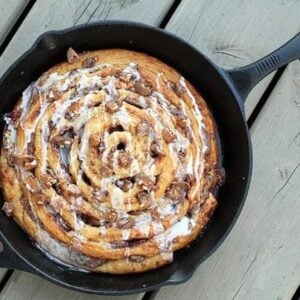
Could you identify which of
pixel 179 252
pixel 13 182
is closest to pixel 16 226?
pixel 13 182

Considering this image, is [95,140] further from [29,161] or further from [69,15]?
[69,15]

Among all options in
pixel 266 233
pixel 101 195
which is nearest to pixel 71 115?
pixel 101 195

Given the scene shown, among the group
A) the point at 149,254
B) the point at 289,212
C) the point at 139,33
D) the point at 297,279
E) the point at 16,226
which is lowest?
the point at 297,279

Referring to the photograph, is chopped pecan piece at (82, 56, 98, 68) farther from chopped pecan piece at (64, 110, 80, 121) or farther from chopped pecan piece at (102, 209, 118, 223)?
chopped pecan piece at (102, 209, 118, 223)

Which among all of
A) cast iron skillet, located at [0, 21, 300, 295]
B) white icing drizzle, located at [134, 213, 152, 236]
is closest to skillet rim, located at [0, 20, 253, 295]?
cast iron skillet, located at [0, 21, 300, 295]

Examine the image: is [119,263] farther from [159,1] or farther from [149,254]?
[159,1]

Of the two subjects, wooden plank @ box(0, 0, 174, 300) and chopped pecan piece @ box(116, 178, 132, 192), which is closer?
chopped pecan piece @ box(116, 178, 132, 192)

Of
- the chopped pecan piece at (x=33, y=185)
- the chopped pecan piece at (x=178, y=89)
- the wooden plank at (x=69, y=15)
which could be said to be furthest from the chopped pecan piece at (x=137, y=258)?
the wooden plank at (x=69, y=15)
